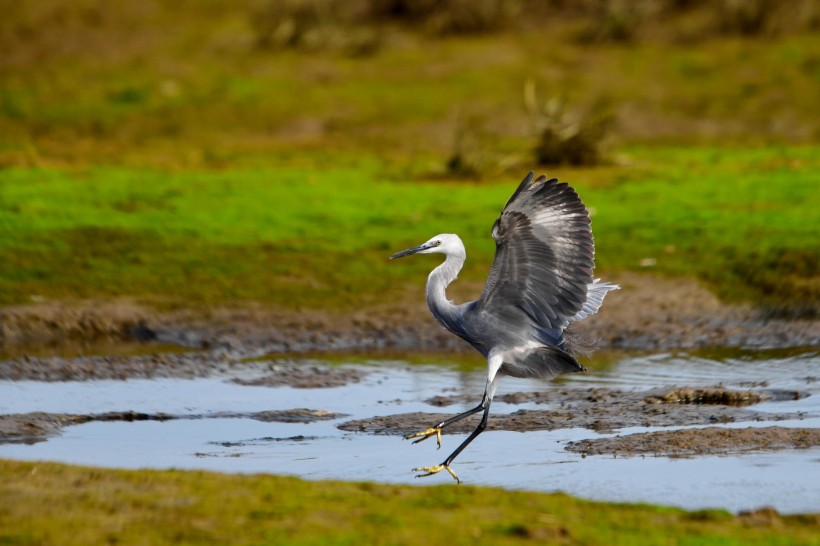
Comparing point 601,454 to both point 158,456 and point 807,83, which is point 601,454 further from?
point 807,83

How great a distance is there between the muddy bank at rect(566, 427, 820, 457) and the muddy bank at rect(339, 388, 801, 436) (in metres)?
0.41

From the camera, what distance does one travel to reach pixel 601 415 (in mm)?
8148

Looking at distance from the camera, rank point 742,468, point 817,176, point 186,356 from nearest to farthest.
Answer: point 742,468 < point 186,356 < point 817,176

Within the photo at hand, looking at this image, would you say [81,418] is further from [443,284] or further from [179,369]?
[443,284]

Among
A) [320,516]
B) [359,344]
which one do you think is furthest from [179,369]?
[320,516]

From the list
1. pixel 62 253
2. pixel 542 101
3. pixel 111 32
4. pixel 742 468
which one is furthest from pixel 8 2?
pixel 742 468

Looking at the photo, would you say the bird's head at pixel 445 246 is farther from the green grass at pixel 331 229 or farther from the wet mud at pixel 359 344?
the green grass at pixel 331 229

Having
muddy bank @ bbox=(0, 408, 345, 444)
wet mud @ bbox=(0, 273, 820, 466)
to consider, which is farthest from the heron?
muddy bank @ bbox=(0, 408, 345, 444)

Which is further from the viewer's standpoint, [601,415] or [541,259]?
[601,415]

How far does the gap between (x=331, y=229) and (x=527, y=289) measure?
6.73 meters

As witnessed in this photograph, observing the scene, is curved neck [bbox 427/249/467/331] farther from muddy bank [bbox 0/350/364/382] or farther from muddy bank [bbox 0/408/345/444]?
muddy bank [bbox 0/350/364/382]

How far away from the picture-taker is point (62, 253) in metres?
12.3

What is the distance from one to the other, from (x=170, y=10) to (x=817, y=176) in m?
12.1

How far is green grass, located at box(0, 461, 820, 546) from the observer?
5363 millimetres
